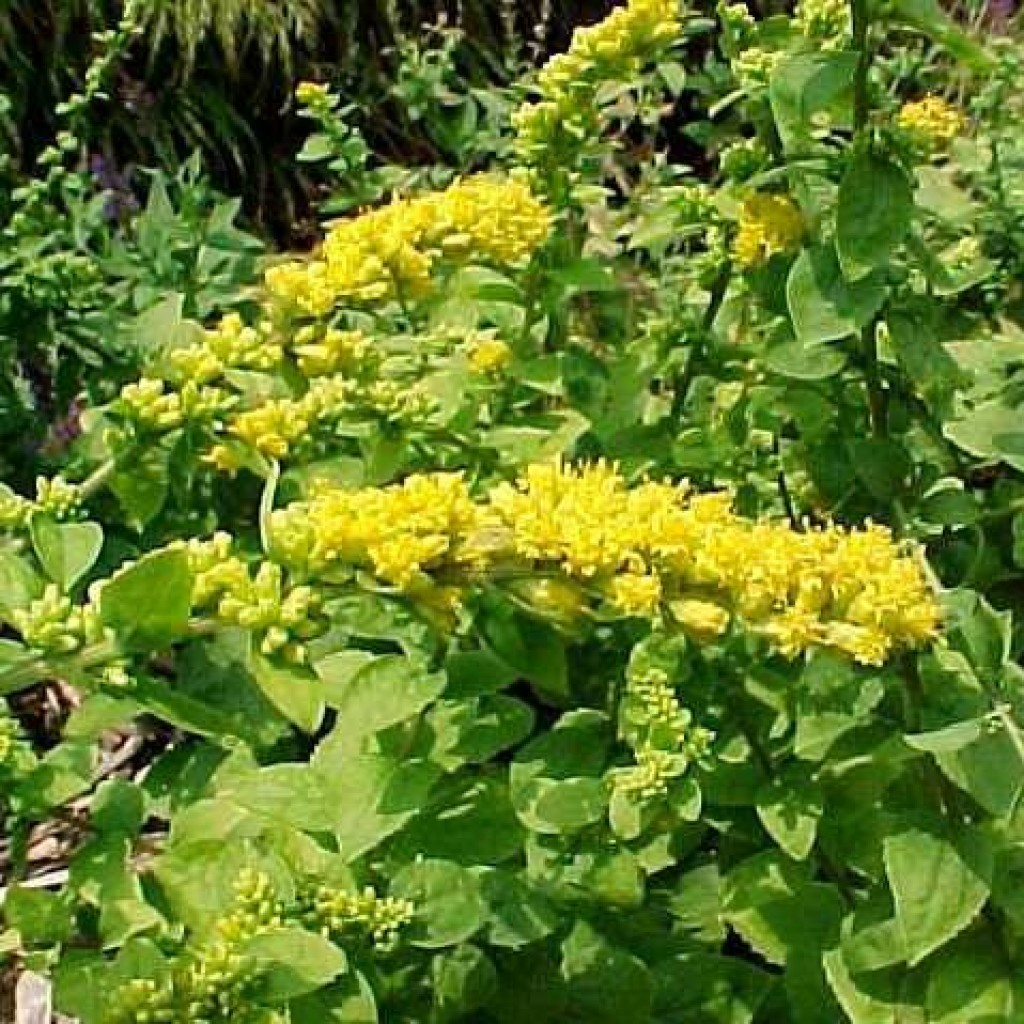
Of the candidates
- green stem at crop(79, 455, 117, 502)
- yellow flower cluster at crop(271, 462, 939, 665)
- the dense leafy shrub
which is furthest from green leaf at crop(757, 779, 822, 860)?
green stem at crop(79, 455, 117, 502)

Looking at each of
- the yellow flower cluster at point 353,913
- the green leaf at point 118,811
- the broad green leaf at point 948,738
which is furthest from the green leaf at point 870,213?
the green leaf at point 118,811

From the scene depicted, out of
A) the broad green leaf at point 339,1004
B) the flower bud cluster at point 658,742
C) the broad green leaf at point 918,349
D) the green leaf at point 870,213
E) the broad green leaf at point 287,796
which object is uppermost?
the green leaf at point 870,213

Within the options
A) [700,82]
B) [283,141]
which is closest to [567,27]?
[283,141]

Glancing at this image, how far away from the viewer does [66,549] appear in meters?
1.70

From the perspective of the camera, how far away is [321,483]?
1.81 metres

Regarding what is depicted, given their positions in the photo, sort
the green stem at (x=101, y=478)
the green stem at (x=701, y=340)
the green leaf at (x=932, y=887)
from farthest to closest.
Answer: the green stem at (x=701, y=340) → the green stem at (x=101, y=478) → the green leaf at (x=932, y=887)

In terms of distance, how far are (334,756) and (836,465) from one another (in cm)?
74

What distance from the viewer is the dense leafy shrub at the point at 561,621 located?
1.57 metres

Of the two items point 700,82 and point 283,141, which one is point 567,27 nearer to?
point 283,141

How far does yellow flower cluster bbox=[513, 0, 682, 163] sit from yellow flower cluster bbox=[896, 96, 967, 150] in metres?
0.26

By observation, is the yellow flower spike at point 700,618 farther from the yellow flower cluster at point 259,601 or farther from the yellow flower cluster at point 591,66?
the yellow flower cluster at point 591,66

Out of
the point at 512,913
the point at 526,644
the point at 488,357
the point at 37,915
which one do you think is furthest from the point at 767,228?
the point at 37,915

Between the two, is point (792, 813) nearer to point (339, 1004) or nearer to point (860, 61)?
point (339, 1004)

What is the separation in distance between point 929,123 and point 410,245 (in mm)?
558
